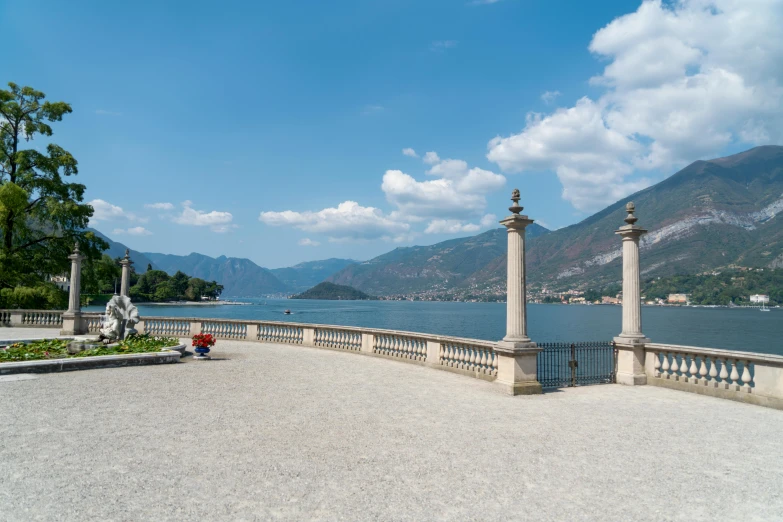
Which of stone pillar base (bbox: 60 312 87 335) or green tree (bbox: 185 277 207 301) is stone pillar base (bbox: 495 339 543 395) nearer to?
stone pillar base (bbox: 60 312 87 335)

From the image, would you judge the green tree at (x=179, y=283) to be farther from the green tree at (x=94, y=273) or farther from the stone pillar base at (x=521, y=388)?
the stone pillar base at (x=521, y=388)

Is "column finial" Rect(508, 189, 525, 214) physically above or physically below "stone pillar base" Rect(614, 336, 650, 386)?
above

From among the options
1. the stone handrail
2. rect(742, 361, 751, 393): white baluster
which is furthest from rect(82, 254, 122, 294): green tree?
rect(742, 361, 751, 393): white baluster

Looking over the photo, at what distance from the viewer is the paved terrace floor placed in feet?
15.1

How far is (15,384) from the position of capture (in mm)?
10320

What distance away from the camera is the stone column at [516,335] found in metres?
10.7

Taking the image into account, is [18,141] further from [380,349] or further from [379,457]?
[379,457]

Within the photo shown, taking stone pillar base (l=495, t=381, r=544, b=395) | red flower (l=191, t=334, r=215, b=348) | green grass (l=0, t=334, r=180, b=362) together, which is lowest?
stone pillar base (l=495, t=381, r=544, b=395)

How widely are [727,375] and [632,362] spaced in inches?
86.3

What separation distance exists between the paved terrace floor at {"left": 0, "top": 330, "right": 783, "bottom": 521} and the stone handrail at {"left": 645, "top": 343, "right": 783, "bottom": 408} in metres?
0.51

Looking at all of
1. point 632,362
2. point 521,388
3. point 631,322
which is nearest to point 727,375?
point 632,362

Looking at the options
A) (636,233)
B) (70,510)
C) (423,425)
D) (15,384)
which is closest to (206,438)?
(70,510)

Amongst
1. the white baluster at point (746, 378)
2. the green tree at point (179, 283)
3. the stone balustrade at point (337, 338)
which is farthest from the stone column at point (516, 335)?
the green tree at point (179, 283)

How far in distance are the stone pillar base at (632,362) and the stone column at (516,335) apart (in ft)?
9.74
